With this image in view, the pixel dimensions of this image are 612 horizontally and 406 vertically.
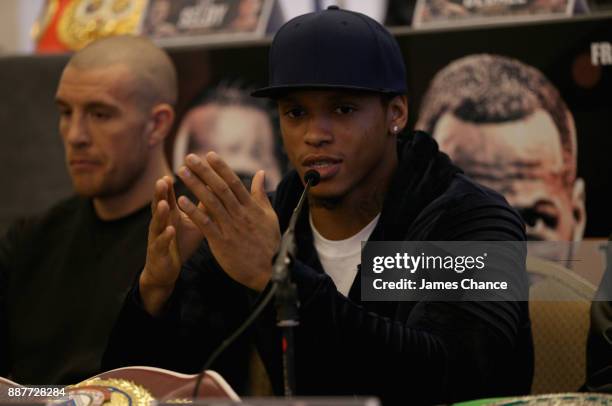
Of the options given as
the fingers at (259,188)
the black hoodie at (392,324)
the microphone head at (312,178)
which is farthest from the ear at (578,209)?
the fingers at (259,188)

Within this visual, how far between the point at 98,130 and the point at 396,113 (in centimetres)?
107

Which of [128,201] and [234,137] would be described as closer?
[128,201]

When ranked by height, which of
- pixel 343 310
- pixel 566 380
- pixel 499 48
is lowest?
pixel 566 380

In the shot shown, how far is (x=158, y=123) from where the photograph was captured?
3.11 meters

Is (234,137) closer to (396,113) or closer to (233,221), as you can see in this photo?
(396,113)

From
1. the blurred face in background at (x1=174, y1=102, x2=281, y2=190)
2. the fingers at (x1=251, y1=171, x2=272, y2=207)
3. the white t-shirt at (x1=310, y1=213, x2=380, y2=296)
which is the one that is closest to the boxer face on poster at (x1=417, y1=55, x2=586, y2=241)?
Result: the blurred face in background at (x1=174, y1=102, x2=281, y2=190)

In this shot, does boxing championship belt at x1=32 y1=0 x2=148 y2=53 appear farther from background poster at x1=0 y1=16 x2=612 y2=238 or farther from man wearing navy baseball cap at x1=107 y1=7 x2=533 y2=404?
man wearing navy baseball cap at x1=107 y1=7 x2=533 y2=404

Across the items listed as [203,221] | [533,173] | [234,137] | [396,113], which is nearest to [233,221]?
[203,221]

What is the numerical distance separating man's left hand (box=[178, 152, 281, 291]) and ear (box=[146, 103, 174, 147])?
1361 millimetres

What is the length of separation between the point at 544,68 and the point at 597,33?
0.19m

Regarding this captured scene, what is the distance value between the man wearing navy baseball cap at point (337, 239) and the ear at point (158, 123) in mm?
797

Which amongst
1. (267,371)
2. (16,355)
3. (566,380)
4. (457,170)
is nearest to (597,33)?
(457,170)

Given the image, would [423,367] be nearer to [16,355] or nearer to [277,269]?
[277,269]

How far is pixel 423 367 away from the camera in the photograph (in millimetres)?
1883
